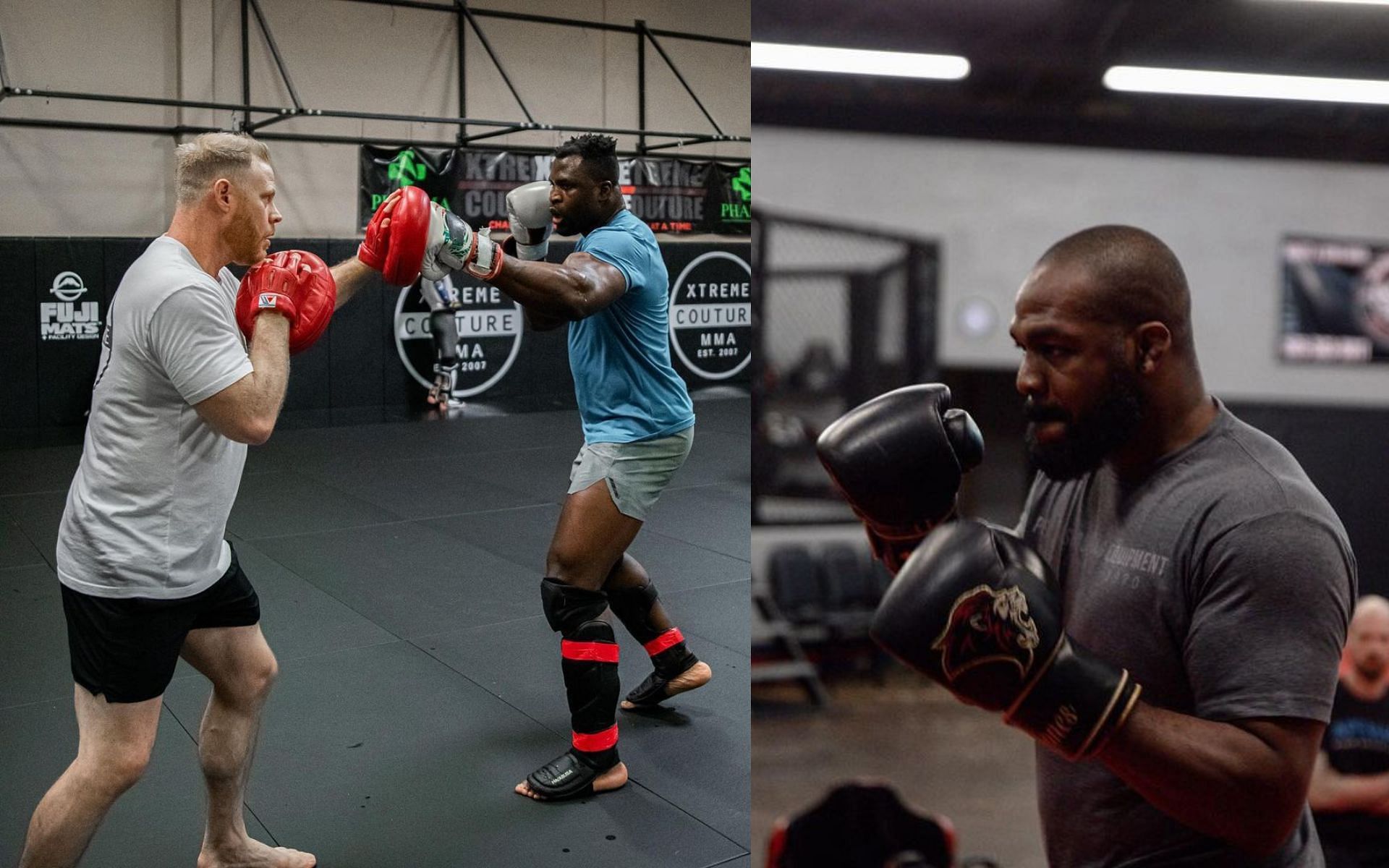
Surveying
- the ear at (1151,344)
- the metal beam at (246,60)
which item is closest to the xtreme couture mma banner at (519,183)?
the metal beam at (246,60)

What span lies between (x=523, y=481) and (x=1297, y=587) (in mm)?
5821

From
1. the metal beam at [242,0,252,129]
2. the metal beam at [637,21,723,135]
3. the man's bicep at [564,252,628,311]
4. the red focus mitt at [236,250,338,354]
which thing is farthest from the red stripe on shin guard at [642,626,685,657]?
the metal beam at [637,21,723,135]

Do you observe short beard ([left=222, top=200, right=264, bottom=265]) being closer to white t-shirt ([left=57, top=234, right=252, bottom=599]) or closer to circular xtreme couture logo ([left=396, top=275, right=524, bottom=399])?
white t-shirt ([left=57, top=234, right=252, bottom=599])

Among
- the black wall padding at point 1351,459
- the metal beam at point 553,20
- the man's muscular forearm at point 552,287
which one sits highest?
the metal beam at point 553,20

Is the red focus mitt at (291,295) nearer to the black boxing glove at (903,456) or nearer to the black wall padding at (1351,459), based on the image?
the black boxing glove at (903,456)

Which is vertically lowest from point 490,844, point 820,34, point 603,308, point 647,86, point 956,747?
point 490,844

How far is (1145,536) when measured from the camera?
1.21 metres

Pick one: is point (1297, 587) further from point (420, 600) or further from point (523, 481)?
point (523, 481)

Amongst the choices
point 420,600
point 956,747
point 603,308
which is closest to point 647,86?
point 420,600

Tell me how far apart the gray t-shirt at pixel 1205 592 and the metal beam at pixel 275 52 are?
7.66 metres

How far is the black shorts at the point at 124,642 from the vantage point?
78.7 inches

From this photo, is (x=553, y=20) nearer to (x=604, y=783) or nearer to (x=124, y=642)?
(x=604, y=783)

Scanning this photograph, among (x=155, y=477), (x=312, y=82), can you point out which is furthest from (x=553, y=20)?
(x=155, y=477)

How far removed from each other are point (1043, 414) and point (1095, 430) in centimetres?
5
